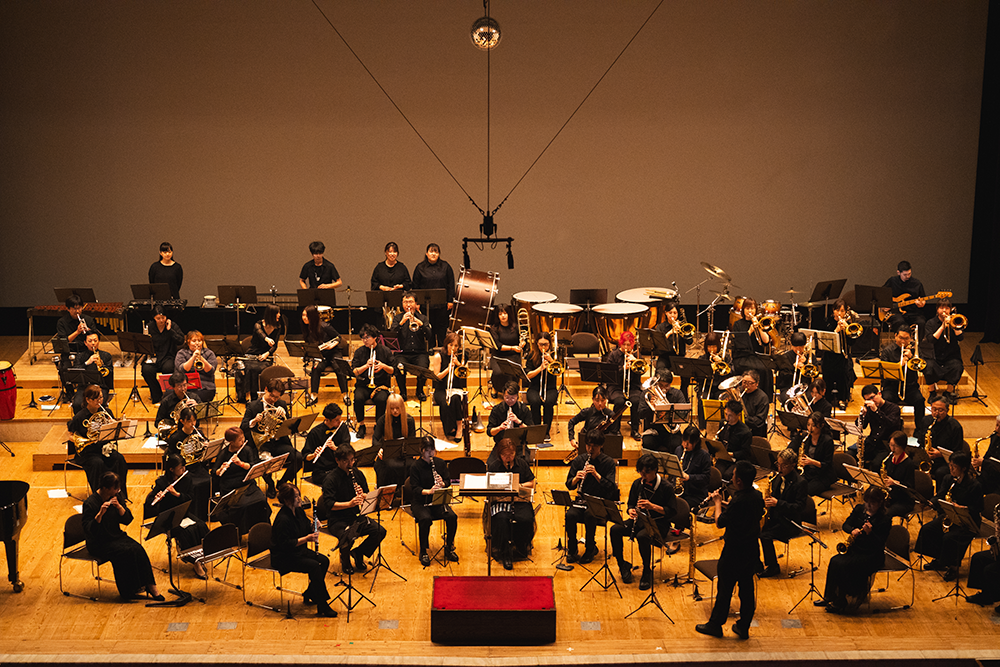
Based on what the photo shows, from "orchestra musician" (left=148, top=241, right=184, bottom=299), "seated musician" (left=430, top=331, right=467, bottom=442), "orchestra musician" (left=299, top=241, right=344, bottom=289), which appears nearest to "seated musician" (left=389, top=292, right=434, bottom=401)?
"seated musician" (left=430, top=331, right=467, bottom=442)

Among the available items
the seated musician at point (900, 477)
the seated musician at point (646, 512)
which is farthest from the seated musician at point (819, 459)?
the seated musician at point (646, 512)

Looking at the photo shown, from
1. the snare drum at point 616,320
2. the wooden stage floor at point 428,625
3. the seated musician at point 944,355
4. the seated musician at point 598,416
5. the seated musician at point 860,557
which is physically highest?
the snare drum at point 616,320

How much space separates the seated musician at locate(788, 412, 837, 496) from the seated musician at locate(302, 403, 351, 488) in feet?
12.9

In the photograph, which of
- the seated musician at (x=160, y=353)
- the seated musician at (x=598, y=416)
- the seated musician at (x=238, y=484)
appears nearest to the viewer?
the seated musician at (x=238, y=484)

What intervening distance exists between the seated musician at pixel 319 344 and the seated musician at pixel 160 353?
1.47 m

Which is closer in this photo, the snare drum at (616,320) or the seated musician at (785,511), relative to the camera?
the seated musician at (785,511)

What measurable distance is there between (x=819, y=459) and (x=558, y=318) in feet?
14.1

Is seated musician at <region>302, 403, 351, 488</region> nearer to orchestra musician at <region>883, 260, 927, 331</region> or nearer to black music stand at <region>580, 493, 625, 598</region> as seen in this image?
black music stand at <region>580, 493, 625, 598</region>

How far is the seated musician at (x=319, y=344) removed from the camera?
1169cm

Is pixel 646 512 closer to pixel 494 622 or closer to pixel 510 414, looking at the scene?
pixel 494 622

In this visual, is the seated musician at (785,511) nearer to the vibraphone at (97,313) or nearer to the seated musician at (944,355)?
the seated musician at (944,355)

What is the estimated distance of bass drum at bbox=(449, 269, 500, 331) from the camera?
12.9 meters

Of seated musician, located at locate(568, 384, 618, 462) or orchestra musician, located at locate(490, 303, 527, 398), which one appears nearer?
seated musician, located at locate(568, 384, 618, 462)

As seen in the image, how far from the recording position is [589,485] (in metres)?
8.59
